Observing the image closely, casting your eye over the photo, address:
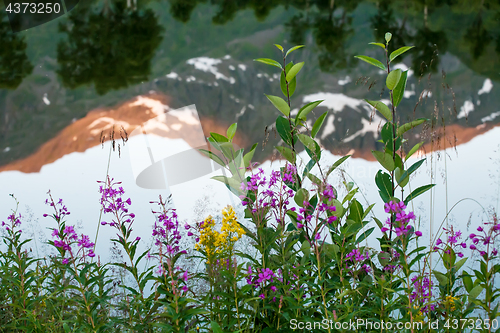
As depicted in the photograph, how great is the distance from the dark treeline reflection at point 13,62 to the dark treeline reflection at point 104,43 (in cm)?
33

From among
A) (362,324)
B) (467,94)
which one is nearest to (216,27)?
(467,94)

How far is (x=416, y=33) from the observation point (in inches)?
128

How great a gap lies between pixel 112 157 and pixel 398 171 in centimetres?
214

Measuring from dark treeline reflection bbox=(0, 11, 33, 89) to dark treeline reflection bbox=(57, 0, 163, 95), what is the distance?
33 centimetres

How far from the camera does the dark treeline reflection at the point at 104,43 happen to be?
3361mm

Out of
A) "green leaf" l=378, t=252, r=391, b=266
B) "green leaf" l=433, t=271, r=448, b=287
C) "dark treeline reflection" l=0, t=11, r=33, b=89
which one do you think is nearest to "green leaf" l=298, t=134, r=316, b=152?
"green leaf" l=378, t=252, r=391, b=266

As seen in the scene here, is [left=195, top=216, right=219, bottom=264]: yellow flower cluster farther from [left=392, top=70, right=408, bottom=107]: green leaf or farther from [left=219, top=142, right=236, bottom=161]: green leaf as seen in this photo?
[left=392, top=70, right=408, bottom=107]: green leaf

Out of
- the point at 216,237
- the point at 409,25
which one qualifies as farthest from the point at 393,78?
the point at 409,25

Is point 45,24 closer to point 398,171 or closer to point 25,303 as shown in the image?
point 25,303

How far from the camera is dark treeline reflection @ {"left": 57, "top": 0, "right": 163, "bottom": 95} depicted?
336cm

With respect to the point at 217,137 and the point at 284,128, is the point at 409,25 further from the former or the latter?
the point at 217,137

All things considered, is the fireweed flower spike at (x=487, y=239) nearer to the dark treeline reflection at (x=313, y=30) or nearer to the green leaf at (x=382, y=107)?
the green leaf at (x=382, y=107)

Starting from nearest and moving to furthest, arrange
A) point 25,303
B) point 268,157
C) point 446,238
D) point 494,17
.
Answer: point 446,238 < point 25,303 < point 268,157 < point 494,17

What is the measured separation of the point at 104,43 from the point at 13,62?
32.5 inches
